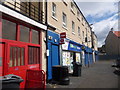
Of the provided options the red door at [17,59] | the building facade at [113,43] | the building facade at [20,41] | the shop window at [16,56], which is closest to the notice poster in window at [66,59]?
the building facade at [20,41]

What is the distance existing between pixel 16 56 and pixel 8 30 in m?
1.25

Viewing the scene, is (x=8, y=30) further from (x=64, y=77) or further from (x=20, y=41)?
(x=64, y=77)

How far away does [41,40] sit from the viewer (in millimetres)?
8695

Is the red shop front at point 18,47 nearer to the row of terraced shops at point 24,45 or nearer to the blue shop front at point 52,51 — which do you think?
the row of terraced shops at point 24,45

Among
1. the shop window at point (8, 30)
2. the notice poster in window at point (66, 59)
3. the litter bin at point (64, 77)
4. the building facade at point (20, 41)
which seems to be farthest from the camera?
the notice poster in window at point (66, 59)

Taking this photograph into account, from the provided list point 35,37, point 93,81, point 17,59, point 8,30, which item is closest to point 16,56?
point 17,59

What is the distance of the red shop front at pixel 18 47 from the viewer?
5.79 metres

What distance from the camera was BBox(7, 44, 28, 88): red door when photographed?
6076 millimetres

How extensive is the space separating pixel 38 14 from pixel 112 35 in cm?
4620

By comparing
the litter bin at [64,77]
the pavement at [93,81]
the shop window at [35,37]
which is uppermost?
the shop window at [35,37]

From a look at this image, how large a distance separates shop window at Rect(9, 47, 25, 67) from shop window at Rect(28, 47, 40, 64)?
716 millimetres

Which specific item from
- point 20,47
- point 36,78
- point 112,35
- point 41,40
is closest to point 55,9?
point 41,40

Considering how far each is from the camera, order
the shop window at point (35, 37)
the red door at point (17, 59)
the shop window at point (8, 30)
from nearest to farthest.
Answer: the shop window at point (8, 30), the red door at point (17, 59), the shop window at point (35, 37)

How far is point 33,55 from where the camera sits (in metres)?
8.01
